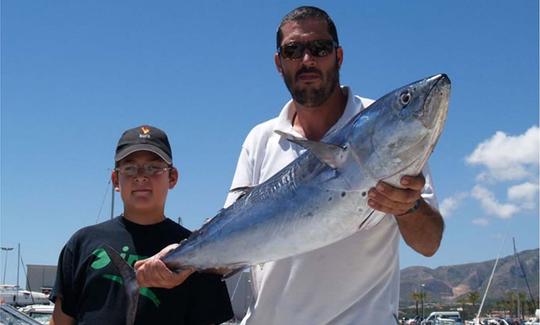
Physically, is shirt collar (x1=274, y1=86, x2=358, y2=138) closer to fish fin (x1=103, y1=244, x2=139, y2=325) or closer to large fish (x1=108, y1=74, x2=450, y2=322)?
large fish (x1=108, y1=74, x2=450, y2=322)

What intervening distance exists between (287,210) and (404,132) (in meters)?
0.78

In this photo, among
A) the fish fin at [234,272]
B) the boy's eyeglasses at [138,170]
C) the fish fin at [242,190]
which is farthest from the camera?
the boy's eyeglasses at [138,170]

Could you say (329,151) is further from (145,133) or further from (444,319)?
(444,319)

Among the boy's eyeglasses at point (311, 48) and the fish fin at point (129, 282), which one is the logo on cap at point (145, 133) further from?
the boy's eyeglasses at point (311, 48)

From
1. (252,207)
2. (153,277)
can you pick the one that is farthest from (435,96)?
(153,277)

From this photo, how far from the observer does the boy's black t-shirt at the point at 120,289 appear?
4332 millimetres

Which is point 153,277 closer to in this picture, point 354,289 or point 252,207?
point 252,207

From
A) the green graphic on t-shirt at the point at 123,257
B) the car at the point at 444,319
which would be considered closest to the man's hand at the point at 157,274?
the green graphic on t-shirt at the point at 123,257

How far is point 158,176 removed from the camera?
184 inches

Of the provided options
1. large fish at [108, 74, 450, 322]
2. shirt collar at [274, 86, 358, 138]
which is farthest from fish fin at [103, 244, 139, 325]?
shirt collar at [274, 86, 358, 138]

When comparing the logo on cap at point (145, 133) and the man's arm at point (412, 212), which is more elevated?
the logo on cap at point (145, 133)

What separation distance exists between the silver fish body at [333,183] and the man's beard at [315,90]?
0.64 m

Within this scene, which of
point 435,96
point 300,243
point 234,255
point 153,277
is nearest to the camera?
point 435,96

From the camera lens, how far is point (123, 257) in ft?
14.6
